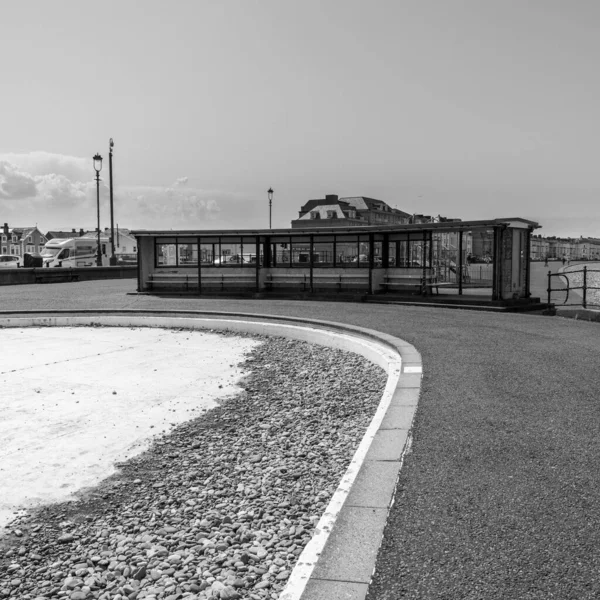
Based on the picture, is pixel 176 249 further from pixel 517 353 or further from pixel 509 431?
pixel 509 431

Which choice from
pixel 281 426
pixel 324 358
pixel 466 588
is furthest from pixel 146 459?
pixel 324 358

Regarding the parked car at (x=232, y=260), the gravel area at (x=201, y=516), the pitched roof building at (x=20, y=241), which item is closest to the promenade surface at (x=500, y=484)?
the gravel area at (x=201, y=516)

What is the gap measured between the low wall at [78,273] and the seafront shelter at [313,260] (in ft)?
33.7

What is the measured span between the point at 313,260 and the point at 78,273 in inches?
698

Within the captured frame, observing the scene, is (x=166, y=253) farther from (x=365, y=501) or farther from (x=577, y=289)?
(x=577, y=289)

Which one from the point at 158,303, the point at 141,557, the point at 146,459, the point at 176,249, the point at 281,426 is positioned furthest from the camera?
the point at 176,249

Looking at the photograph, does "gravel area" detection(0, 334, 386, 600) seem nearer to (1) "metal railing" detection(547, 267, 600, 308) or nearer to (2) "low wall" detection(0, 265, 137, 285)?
(1) "metal railing" detection(547, 267, 600, 308)

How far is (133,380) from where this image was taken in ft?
36.7

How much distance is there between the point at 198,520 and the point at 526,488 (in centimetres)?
251

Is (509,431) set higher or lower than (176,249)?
lower

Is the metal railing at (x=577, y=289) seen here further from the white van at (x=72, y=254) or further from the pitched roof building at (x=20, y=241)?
the pitched roof building at (x=20, y=241)

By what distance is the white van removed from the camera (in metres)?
54.1

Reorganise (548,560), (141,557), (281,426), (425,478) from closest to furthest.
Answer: (548,560), (141,557), (425,478), (281,426)

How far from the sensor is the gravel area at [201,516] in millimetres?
4062
